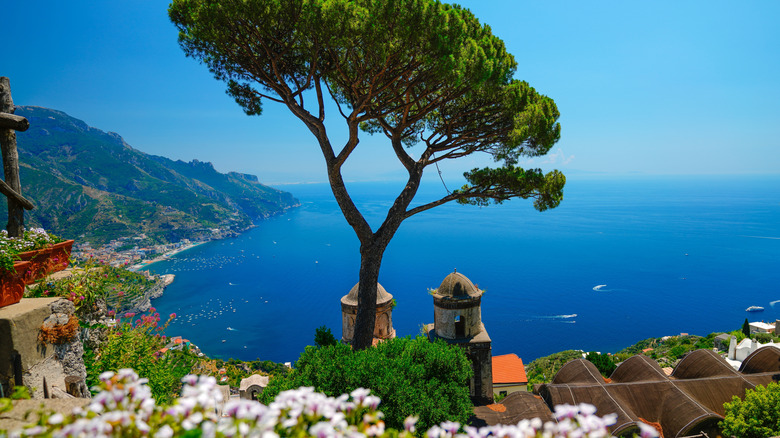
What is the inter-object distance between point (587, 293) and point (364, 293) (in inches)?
2362

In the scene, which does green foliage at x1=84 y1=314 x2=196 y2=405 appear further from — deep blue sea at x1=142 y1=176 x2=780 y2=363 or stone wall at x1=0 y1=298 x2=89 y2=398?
deep blue sea at x1=142 y1=176 x2=780 y2=363

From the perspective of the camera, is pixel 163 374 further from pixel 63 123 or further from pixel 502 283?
pixel 63 123

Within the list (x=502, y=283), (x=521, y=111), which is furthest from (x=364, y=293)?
(x=502, y=283)

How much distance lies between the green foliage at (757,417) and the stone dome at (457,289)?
21.1 ft

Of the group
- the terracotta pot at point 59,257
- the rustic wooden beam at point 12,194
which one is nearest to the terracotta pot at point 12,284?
the terracotta pot at point 59,257

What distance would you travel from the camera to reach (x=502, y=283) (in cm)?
6219

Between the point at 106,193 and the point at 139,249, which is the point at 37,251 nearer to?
the point at 139,249

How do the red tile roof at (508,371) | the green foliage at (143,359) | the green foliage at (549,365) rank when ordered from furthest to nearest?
the green foliage at (549,365) → the red tile roof at (508,371) → the green foliage at (143,359)

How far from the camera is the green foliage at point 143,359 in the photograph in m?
5.27

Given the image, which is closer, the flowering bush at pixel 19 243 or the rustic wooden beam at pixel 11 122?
the flowering bush at pixel 19 243

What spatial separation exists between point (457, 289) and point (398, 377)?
5981 millimetres

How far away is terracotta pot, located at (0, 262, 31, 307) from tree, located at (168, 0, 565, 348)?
16.2 ft

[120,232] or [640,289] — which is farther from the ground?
[120,232]

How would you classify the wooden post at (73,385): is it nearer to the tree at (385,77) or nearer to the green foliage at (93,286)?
the green foliage at (93,286)
